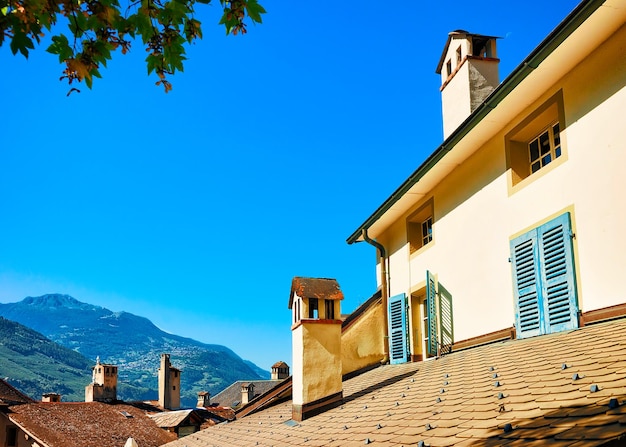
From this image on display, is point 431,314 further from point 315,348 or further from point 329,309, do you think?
point 315,348

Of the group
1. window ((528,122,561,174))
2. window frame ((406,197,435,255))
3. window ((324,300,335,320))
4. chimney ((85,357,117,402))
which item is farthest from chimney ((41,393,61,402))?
window ((528,122,561,174))

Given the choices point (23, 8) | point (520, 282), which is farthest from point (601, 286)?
point (23, 8)

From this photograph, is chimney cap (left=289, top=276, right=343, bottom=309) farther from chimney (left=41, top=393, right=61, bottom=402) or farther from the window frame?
chimney (left=41, top=393, right=61, bottom=402)

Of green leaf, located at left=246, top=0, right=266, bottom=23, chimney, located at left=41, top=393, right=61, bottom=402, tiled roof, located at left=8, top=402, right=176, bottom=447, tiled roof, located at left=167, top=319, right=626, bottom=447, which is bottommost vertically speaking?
tiled roof, located at left=8, top=402, right=176, bottom=447

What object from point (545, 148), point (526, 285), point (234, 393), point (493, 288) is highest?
point (545, 148)

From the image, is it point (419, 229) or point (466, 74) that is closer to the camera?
point (419, 229)

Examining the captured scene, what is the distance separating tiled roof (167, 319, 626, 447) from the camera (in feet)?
13.5

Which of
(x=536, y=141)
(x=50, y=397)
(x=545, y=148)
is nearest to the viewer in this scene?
(x=545, y=148)

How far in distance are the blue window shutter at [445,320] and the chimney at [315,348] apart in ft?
5.87

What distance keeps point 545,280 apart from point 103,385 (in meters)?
39.1

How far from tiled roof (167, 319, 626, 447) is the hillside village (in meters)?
0.03

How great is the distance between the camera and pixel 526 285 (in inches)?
332

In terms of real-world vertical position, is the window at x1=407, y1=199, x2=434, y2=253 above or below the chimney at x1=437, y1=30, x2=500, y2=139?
below

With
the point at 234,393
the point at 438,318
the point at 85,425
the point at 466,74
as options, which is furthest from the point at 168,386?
the point at 438,318
